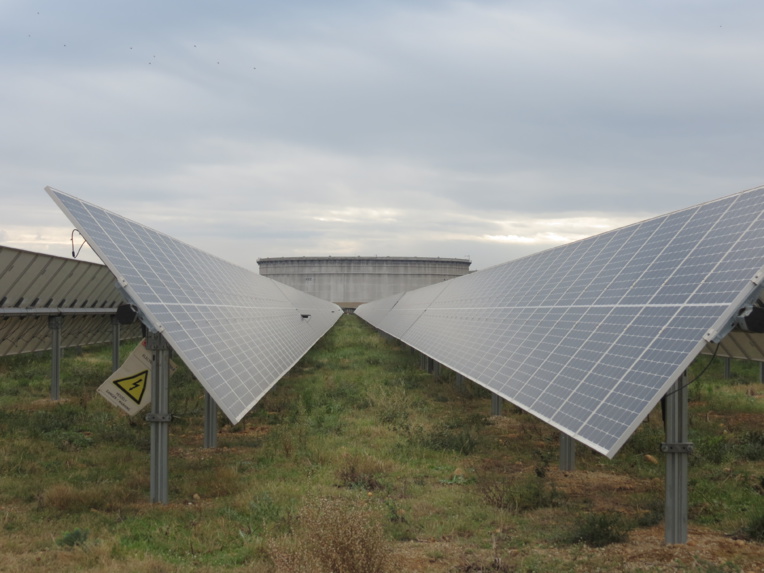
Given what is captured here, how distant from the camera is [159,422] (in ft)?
32.3

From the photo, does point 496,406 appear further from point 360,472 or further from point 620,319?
point 620,319

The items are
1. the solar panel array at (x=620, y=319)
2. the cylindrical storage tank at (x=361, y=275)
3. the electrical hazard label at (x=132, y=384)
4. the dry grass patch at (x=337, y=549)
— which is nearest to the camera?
the dry grass patch at (x=337, y=549)

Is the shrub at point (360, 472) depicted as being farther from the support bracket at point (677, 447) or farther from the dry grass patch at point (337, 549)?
the support bracket at point (677, 447)

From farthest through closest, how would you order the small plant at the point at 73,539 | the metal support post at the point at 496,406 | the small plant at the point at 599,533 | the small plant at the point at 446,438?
the metal support post at the point at 496,406, the small plant at the point at 446,438, the small plant at the point at 599,533, the small plant at the point at 73,539

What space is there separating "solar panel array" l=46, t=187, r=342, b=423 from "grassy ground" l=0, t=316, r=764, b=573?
55.0 inches

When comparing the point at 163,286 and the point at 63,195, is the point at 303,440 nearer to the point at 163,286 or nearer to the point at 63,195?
the point at 163,286

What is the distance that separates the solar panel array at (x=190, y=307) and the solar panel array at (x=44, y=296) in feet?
12.2

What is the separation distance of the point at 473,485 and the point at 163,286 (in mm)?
6003

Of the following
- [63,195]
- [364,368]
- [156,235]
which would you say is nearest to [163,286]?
[63,195]

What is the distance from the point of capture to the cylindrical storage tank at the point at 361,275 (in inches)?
3861

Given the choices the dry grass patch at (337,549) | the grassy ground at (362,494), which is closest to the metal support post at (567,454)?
the grassy ground at (362,494)

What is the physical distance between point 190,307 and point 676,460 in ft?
27.4

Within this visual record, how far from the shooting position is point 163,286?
12.1 metres

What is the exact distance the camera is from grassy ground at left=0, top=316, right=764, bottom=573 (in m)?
7.48
